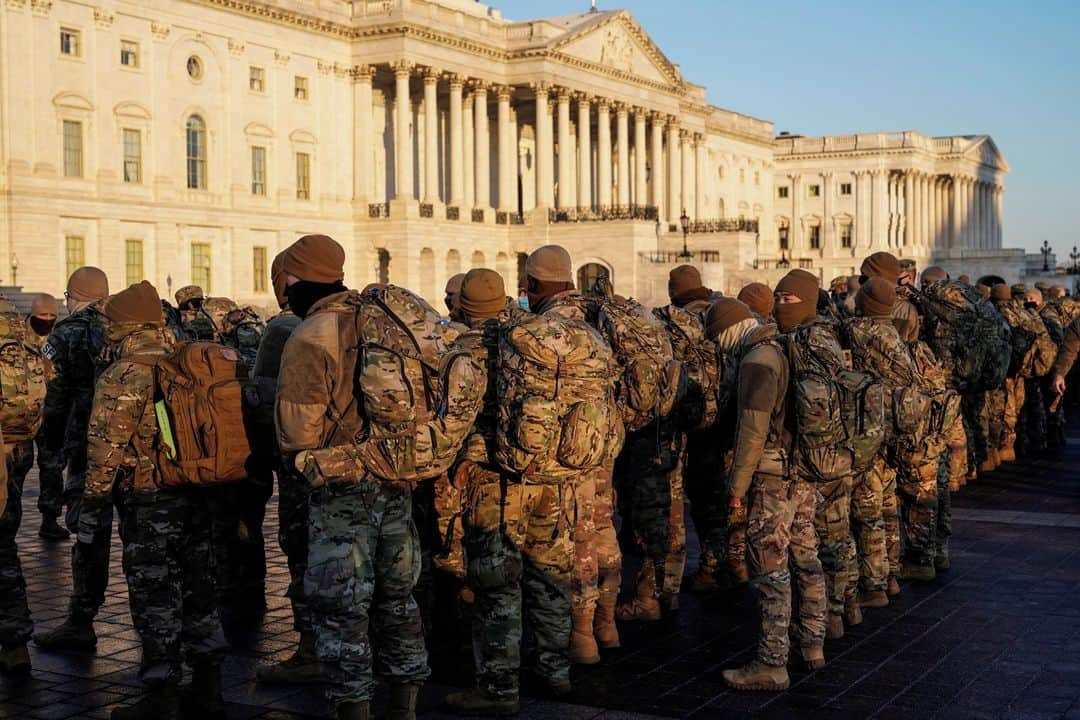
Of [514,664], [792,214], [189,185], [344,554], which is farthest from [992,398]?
[792,214]

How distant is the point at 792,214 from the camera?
370 feet

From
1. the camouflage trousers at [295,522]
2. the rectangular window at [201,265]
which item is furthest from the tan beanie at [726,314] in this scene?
the rectangular window at [201,265]

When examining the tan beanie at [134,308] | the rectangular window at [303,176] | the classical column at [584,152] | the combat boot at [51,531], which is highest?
the classical column at [584,152]

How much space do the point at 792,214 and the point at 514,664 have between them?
10750cm

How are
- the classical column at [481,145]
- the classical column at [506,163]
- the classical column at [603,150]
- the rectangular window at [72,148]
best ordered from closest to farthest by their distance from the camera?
the rectangular window at [72,148]
the classical column at [481,145]
the classical column at [506,163]
the classical column at [603,150]

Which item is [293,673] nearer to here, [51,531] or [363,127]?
[51,531]

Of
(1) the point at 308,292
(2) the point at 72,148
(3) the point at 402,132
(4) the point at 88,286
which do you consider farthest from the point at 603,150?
(1) the point at 308,292

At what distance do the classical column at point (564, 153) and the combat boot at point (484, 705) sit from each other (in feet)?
199

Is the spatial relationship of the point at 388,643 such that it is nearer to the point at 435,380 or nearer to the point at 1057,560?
the point at 435,380

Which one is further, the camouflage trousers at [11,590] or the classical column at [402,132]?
the classical column at [402,132]

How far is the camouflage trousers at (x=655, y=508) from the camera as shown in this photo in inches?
415

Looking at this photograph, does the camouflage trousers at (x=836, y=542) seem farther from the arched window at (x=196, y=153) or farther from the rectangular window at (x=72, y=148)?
the arched window at (x=196, y=153)

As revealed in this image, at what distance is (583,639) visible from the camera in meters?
9.09

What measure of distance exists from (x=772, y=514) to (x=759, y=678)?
1035 mm
